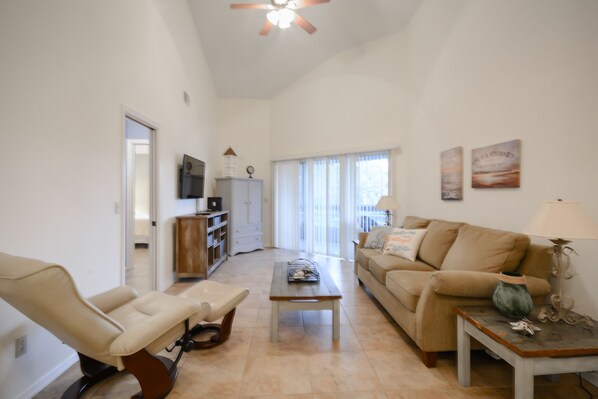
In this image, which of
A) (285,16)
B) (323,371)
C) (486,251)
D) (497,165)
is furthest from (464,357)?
(285,16)

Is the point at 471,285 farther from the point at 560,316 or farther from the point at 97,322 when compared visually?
the point at 97,322

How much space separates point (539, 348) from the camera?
127cm

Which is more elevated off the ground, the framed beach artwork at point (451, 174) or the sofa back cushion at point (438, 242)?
the framed beach artwork at point (451, 174)

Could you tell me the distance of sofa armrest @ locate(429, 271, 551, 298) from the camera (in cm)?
178

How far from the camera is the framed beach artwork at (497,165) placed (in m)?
2.29

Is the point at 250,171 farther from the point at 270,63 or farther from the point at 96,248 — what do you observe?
the point at 96,248

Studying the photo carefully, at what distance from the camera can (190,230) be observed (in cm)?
373

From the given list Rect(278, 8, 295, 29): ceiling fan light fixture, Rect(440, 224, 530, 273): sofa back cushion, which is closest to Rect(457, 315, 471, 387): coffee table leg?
Rect(440, 224, 530, 273): sofa back cushion

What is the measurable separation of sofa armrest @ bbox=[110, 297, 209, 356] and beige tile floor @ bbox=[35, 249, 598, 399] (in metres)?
0.49

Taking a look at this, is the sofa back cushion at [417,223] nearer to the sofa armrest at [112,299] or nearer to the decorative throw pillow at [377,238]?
the decorative throw pillow at [377,238]

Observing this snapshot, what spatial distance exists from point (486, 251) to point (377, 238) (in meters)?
1.56

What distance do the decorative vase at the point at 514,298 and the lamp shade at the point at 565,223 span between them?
319 millimetres

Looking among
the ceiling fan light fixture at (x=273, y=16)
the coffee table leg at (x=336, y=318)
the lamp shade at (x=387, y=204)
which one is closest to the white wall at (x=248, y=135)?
the lamp shade at (x=387, y=204)

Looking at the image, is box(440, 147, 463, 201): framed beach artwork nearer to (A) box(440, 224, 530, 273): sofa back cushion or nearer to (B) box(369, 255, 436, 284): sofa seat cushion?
(A) box(440, 224, 530, 273): sofa back cushion
